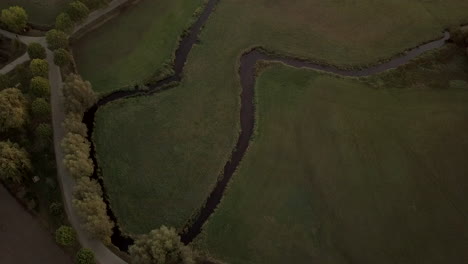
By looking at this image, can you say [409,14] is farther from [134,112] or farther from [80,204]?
[80,204]

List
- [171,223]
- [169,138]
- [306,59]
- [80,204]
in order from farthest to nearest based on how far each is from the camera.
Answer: [306,59], [169,138], [171,223], [80,204]

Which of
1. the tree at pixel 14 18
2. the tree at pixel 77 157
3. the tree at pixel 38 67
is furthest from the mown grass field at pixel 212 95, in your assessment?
the tree at pixel 14 18

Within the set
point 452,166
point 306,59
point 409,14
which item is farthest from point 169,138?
point 409,14

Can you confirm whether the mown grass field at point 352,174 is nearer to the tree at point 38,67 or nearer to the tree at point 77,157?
the tree at point 77,157

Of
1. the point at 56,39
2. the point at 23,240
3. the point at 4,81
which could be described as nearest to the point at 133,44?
the point at 56,39

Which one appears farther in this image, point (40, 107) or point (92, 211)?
point (40, 107)

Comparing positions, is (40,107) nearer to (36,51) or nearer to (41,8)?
(36,51)

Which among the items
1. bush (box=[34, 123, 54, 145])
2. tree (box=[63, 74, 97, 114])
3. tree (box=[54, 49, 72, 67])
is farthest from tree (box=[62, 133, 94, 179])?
tree (box=[54, 49, 72, 67])
